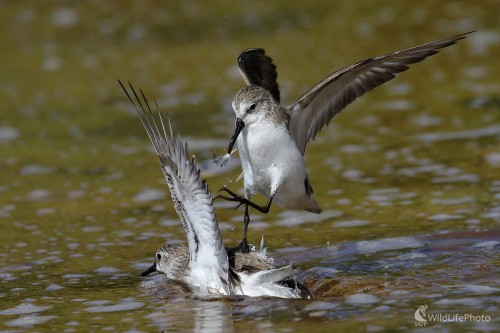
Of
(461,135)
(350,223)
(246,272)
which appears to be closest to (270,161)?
(246,272)

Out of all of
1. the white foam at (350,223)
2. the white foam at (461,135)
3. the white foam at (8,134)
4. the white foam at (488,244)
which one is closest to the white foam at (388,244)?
the white foam at (488,244)

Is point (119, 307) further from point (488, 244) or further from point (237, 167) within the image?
point (237, 167)

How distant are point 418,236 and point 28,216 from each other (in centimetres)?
464

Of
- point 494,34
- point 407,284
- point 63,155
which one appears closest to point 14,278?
point 407,284

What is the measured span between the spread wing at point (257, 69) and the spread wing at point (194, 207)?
2.20 meters

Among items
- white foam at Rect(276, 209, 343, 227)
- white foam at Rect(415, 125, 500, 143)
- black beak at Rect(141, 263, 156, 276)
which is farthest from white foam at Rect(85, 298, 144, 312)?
white foam at Rect(415, 125, 500, 143)

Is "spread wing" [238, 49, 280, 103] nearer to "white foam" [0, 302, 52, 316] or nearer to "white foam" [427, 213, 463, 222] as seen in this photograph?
"white foam" [427, 213, 463, 222]

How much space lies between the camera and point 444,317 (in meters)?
6.78

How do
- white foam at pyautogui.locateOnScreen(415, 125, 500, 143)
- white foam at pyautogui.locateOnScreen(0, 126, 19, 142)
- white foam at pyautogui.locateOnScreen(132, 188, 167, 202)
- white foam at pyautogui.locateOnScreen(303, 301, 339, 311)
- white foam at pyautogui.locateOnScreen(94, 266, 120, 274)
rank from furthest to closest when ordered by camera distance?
white foam at pyautogui.locateOnScreen(0, 126, 19, 142) → white foam at pyautogui.locateOnScreen(415, 125, 500, 143) → white foam at pyautogui.locateOnScreen(132, 188, 167, 202) → white foam at pyautogui.locateOnScreen(94, 266, 120, 274) → white foam at pyautogui.locateOnScreen(303, 301, 339, 311)

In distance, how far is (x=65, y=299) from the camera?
821 centimetres

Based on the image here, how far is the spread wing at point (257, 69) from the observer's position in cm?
980

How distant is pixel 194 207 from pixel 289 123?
1751 mm

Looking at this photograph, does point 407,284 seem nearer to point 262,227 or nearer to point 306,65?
point 262,227

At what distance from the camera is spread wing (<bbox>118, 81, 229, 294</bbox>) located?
757 centimetres
